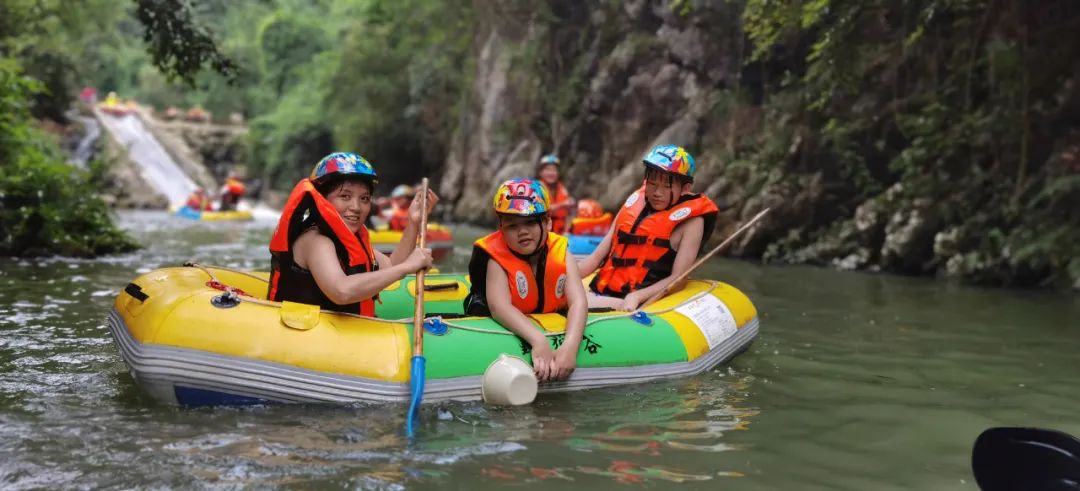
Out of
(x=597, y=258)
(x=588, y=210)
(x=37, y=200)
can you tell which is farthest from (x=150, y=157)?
(x=597, y=258)

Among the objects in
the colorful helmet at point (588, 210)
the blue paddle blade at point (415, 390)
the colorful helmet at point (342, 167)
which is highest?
the colorful helmet at point (342, 167)

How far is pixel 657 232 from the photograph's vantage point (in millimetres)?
5867

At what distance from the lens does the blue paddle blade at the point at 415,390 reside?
385 centimetres

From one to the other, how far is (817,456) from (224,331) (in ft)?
Answer: 8.49

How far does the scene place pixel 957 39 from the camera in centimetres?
1092

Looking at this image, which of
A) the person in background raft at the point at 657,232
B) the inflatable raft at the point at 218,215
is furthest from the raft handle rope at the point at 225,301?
the inflatable raft at the point at 218,215

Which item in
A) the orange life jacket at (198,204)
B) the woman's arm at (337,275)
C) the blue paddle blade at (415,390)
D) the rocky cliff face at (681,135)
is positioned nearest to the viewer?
the blue paddle blade at (415,390)

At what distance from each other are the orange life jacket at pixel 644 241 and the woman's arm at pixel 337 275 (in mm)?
1998

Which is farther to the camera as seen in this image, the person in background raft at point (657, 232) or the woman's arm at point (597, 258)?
the woman's arm at point (597, 258)

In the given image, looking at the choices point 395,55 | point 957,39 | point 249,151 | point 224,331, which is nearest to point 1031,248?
point 957,39

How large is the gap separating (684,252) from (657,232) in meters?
0.21

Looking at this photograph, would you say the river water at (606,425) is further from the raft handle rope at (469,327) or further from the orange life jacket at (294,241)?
the orange life jacket at (294,241)

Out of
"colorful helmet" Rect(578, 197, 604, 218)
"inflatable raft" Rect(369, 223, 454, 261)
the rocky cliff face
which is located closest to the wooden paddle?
"inflatable raft" Rect(369, 223, 454, 261)

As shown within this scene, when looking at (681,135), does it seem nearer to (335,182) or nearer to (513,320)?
(513,320)
